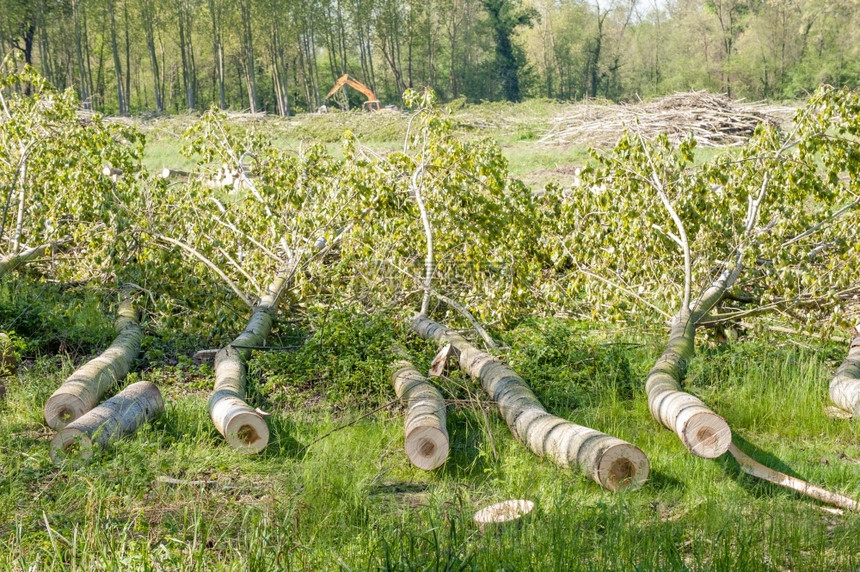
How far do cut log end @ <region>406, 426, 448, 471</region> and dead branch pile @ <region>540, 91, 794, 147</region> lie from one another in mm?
16314

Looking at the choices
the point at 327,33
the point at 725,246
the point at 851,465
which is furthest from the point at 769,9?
the point at 851,465

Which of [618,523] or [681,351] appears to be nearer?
[618,523]

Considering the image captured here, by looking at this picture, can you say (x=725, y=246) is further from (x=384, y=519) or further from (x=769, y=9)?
(x=769, y=9)

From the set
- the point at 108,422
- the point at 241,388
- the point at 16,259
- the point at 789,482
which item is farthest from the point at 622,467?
the point at 16,259

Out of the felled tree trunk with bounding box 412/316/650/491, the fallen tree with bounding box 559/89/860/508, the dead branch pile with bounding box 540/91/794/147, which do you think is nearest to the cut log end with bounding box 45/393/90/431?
the felled tree trunk with bounding box 412/316/650/491

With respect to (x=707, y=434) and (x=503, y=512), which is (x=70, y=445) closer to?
(x=503, y=512)

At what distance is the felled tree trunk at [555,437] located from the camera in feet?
12.8

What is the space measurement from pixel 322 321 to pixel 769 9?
48882 mm

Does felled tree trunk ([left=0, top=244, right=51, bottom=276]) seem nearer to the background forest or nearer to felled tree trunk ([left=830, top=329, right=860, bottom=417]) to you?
felled tree trunk ([left=830, top=329, right=860, bottom=417])

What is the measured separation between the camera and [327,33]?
1797 inches

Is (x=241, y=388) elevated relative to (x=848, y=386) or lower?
elevated

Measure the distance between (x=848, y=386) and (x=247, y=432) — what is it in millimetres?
3744

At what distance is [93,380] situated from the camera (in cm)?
528

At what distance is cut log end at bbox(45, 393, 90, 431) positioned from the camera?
4.84 meters
